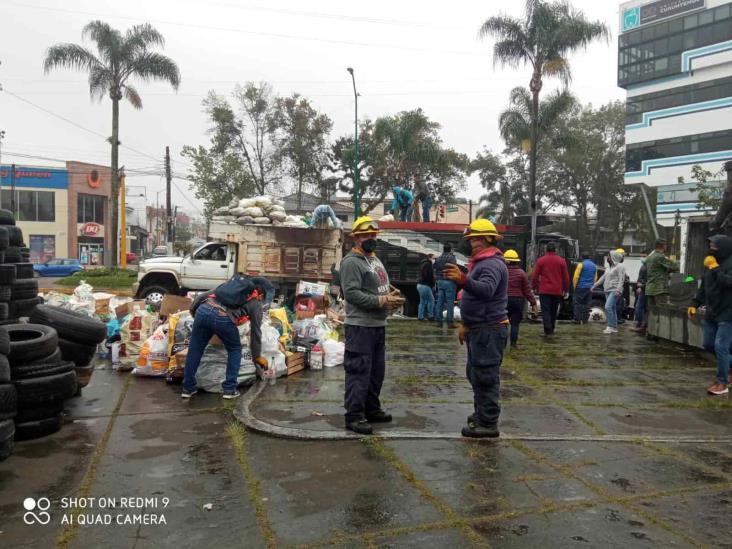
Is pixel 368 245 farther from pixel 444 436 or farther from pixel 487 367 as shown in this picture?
pixel 444 436

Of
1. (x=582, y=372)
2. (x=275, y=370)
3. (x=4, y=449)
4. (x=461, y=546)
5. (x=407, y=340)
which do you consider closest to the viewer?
(x=461, y=546)

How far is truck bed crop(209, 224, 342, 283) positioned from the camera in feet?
48.8

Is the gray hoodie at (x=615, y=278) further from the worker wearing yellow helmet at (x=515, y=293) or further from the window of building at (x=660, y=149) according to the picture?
the window of building at (x=660, y=149)

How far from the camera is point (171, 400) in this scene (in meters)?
Answer: 6.24

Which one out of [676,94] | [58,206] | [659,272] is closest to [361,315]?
[659,272]

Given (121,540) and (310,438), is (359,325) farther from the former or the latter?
(121,540)

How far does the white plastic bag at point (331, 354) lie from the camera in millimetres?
8016

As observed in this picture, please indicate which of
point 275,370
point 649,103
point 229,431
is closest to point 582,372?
point 275,370

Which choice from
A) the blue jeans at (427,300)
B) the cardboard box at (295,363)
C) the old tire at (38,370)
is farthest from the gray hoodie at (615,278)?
the old tire at (38,370)

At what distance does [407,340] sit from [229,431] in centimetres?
552

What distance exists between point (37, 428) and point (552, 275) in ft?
27.4

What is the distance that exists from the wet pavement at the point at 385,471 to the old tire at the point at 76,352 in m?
0.44

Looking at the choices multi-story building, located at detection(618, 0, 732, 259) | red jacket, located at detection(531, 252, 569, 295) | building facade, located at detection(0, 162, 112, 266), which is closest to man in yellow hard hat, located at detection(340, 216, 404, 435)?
red jacket, located at detection(531, 252, 569, 295)

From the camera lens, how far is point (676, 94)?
142 ft
